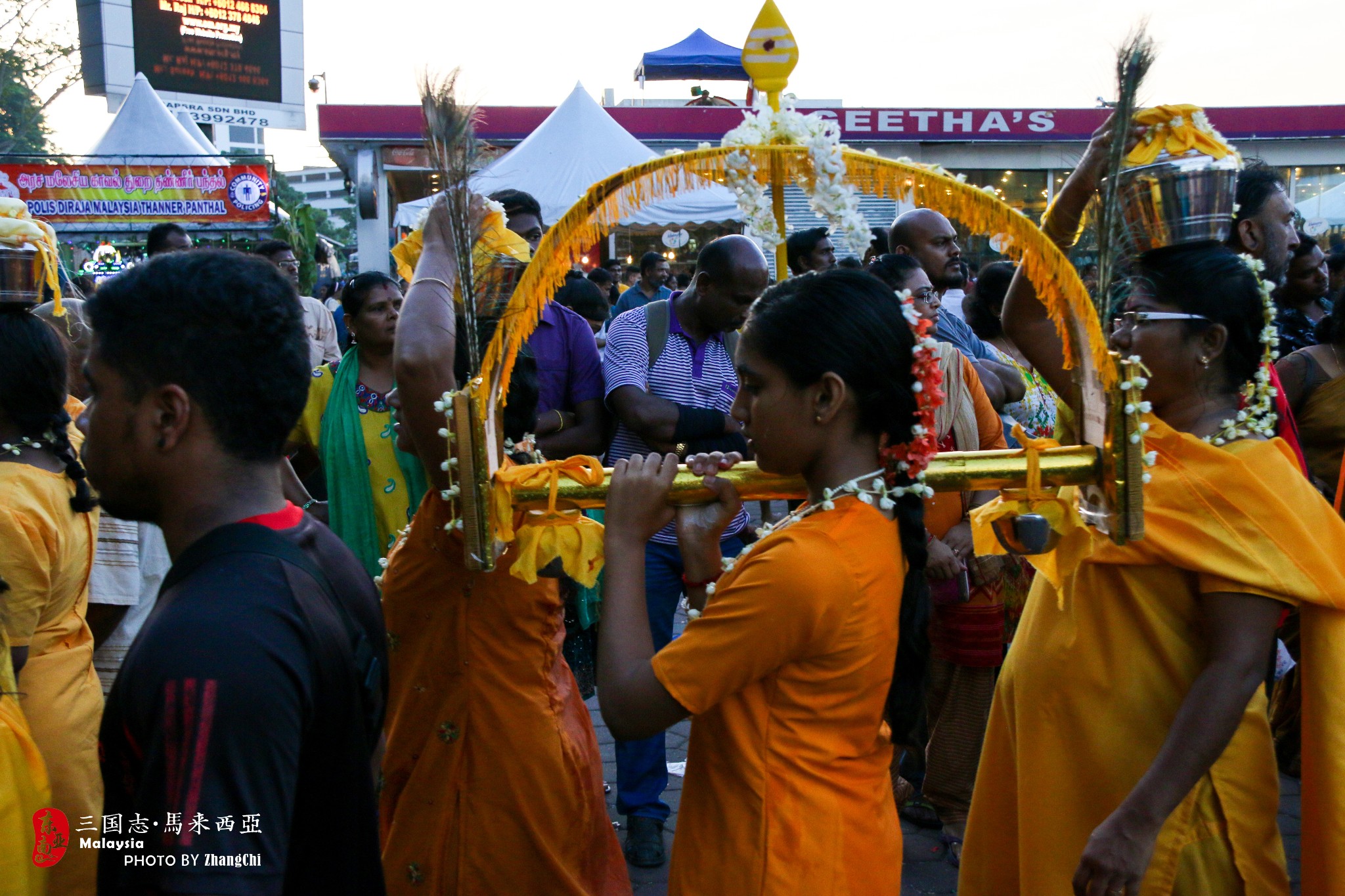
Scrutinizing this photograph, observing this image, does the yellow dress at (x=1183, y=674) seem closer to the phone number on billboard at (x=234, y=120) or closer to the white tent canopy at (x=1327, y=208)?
the white tent canopy at (x=1327, y=208)

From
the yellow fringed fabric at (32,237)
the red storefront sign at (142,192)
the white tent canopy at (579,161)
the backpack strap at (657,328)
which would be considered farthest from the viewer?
the red storefront sign at (142,192)

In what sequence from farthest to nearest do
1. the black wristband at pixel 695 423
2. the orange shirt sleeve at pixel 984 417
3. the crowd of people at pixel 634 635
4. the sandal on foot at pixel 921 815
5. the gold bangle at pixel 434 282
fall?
the sandal on foot at pixel 921 815, the black wristband at pixel 695 423, the orange shirt sleeve at pixel 984 417, the gold bangle at pixel 434 282, the crowd of people at pixel 634 635

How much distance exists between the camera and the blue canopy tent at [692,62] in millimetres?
27594

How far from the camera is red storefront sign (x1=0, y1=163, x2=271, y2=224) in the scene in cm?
1466

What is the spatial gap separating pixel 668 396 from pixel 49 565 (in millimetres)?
2163

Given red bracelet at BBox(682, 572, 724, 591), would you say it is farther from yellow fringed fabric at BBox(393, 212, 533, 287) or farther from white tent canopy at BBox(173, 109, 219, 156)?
white tent canopy at BBox(173, 109, 219, 156)

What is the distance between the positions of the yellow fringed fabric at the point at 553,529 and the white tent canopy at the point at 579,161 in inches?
362

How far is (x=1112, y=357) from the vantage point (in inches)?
71.6

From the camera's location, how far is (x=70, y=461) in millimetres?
2584

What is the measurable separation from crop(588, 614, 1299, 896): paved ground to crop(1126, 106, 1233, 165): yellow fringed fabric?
7.70ft

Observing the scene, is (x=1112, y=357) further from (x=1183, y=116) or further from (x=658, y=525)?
(x=658, y=525)

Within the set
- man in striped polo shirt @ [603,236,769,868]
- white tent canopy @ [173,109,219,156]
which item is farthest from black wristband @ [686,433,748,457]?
white tent canopy @ [173,109,219,156]

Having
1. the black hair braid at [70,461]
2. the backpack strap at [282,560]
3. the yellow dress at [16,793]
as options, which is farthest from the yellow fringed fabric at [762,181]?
the black hair braid at [70,461]

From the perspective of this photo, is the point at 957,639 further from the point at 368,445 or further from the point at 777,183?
the point at 777,183
